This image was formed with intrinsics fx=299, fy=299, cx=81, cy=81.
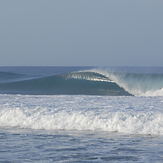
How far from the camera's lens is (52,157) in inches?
212

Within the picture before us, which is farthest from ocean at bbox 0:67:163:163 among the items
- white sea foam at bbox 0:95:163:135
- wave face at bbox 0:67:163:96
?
wave face at bbox 0:67:163:96

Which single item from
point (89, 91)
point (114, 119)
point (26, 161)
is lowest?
point (26, 161)

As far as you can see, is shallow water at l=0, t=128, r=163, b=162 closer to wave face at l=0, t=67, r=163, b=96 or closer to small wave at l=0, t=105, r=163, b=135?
small wave at l=0, t=105, r=163, b=135

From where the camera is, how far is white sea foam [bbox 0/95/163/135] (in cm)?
764

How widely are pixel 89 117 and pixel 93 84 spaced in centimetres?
1101

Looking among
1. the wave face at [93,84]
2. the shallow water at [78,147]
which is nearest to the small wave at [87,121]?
the shallow water at [78,147]

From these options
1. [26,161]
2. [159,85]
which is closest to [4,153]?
[26,161]

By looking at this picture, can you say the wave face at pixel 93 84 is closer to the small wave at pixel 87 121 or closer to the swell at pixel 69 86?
the swell at pixel 69 86

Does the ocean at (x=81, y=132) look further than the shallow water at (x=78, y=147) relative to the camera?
Yes

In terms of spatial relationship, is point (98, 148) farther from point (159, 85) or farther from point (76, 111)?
point (159, 85)

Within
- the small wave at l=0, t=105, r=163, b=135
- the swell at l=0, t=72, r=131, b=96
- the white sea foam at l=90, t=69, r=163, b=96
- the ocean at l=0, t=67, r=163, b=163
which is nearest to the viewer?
the ocean at l=0, t=67, r=163, b=163

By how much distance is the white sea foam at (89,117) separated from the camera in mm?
7643

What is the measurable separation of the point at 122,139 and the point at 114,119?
4.49ft

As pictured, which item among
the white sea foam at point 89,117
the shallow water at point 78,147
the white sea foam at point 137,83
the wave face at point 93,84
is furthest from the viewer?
the wave face at point 93,84
